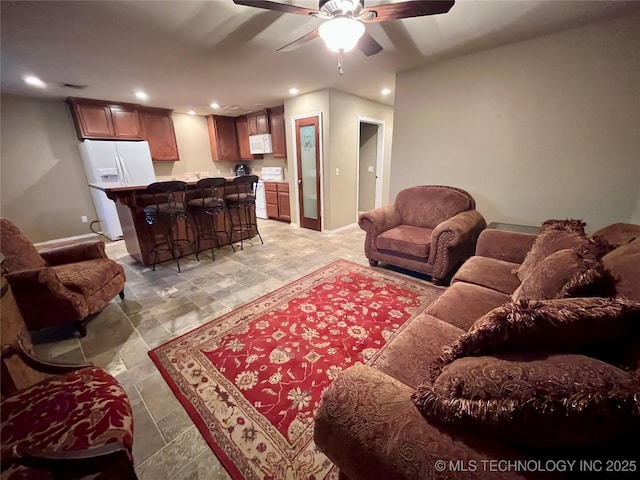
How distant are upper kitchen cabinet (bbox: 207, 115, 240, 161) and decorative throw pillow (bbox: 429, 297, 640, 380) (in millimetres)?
6718

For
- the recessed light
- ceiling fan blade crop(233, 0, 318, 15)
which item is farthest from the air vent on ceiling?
ceiling fan blade crop(233, 0, 318, 15)

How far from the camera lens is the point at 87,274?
6.95 ft

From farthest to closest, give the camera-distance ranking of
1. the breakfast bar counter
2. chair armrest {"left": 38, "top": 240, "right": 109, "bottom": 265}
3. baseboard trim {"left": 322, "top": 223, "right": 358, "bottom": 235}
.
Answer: baseboard trim {"left": 322, "top": 223, "right": 358, "bottom": 235}, the breakfast bar counter, chair armrest {"left": 38, "top": 240, "right": 109, "bottom": 265}

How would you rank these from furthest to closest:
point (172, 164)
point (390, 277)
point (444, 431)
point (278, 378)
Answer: point (172, 164)
point (390, 277)
point (278, 378)
point (444, 431)

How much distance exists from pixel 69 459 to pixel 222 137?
653 cm

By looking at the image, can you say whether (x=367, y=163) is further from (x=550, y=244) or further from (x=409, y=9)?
(x=550, y=244)

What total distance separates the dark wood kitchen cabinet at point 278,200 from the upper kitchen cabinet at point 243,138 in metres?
1.12

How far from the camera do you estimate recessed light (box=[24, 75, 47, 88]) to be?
3213mm

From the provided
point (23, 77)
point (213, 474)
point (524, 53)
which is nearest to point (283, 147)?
point (23, 77)

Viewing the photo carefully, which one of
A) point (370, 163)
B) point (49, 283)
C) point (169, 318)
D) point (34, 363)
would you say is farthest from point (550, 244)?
point (370, 163)

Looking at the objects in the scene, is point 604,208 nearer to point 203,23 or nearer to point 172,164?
point 203,23

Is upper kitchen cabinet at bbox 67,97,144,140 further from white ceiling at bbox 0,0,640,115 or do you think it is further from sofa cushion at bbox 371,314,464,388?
sofa cushion at bbox 371,314,464,388

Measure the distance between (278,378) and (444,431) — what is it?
3.95 ft

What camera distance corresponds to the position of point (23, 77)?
3.20 m
